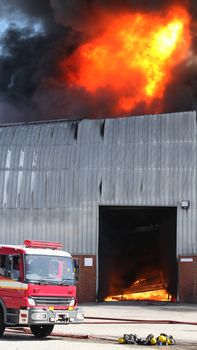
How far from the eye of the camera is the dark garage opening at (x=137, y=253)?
39500 mm

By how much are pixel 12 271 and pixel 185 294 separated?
61.4 feet

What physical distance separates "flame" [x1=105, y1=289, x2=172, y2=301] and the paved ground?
3282mm

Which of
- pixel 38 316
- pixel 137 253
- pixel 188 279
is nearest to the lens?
pixel 38 316

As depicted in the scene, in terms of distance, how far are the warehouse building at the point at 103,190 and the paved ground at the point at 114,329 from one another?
10.4 feet

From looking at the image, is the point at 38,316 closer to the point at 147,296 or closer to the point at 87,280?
the point at 87,280

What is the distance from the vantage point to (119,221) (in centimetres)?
4206

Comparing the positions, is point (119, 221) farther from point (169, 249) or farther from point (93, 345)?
point (93, 345)

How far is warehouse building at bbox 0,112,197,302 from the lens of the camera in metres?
38.1

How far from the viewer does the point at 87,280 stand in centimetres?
3866

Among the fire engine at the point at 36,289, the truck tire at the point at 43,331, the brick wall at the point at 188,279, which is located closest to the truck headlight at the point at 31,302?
the fire engine at the point at 36,289

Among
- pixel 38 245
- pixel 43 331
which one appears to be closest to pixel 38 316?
pixel 43 331

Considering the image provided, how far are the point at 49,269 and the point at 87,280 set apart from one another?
18416 millimetres

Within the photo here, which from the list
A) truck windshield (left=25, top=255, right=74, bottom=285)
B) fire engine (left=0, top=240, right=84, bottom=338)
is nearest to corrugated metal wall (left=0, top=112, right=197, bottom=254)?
truck windshield (left=25, top=255, right=74, bottom=285)

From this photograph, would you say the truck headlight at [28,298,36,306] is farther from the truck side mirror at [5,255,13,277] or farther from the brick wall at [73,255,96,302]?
the brick wall at [73,255,96,302]
